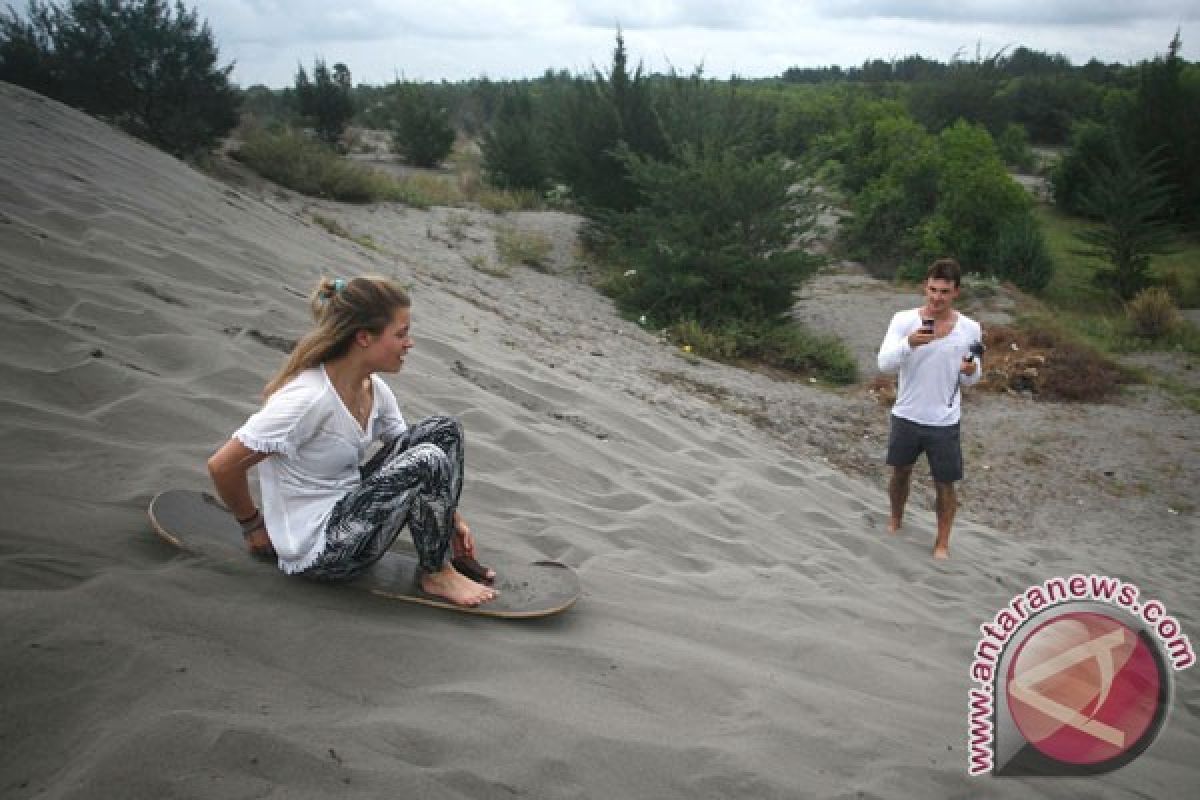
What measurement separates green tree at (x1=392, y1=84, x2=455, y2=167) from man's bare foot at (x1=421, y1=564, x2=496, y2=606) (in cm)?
2520

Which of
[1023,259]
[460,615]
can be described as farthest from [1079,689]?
[1023,259]

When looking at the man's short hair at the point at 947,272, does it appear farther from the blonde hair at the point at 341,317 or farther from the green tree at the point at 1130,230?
the green tree at the point at 1130,230

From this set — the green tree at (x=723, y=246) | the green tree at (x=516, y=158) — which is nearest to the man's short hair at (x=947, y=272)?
the green tree at (x=723, y=246)

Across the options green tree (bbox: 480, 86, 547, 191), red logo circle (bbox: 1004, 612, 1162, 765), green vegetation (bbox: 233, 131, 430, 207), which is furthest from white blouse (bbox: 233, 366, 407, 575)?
green tree (bbox: 480, 86, 547, 191)

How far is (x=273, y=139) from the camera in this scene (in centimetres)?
1575

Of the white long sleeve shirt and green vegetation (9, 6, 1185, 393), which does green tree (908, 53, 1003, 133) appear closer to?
green vegetation (9, 6, 1185, 393)

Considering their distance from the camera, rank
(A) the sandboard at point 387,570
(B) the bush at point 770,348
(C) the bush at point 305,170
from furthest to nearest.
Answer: (C) the bush at point 305,170 → (B) the bush at point 770,348 → (A) the sandboard at point 387,570

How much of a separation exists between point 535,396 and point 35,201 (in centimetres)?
390

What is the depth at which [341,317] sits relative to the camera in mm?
2760

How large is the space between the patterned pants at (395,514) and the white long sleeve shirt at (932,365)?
326 cm

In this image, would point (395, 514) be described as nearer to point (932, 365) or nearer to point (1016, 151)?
point (932, 365)

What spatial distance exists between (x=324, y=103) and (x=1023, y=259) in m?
19.8

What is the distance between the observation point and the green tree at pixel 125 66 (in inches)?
554

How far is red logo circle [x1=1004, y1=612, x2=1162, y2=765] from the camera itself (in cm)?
242
